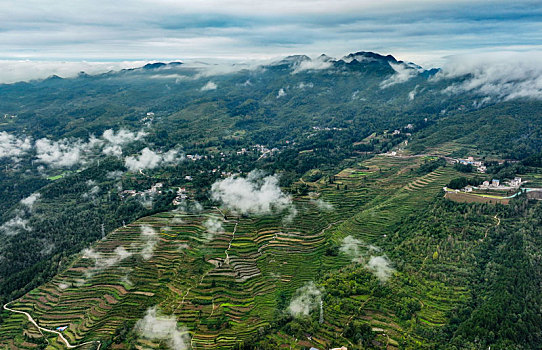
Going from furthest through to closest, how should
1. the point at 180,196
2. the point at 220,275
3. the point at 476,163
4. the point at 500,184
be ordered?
the point at 476,163 → the point at 180,196 → the point at 500,184 → the point at 220,275

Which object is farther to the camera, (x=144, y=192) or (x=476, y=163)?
(x=144, y=192)

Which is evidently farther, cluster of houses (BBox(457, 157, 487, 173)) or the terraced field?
cluster of houses (BBox(457, 157, 487, 173))

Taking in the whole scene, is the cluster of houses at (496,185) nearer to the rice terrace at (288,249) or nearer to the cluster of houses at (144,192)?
the rice terrace at (288,249)

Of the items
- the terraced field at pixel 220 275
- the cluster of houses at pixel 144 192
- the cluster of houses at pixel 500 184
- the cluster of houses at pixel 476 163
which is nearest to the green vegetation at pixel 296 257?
the terraced field at pixel 220 275

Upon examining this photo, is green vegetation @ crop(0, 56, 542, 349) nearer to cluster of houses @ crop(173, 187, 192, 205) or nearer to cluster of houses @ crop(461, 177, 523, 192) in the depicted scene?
cluster of houses @ crop(173, 187, 192, 205)

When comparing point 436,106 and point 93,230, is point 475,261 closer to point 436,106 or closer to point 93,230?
point 93,230

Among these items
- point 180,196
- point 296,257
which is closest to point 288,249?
point 296,257

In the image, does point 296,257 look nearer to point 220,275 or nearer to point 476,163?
point 220,275

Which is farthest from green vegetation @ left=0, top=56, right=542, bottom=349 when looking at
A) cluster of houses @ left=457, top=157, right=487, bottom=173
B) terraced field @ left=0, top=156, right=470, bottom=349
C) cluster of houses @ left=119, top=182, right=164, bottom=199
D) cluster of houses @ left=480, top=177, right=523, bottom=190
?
cluster of houses @ left=480, top=177, right=523, bottom=190
